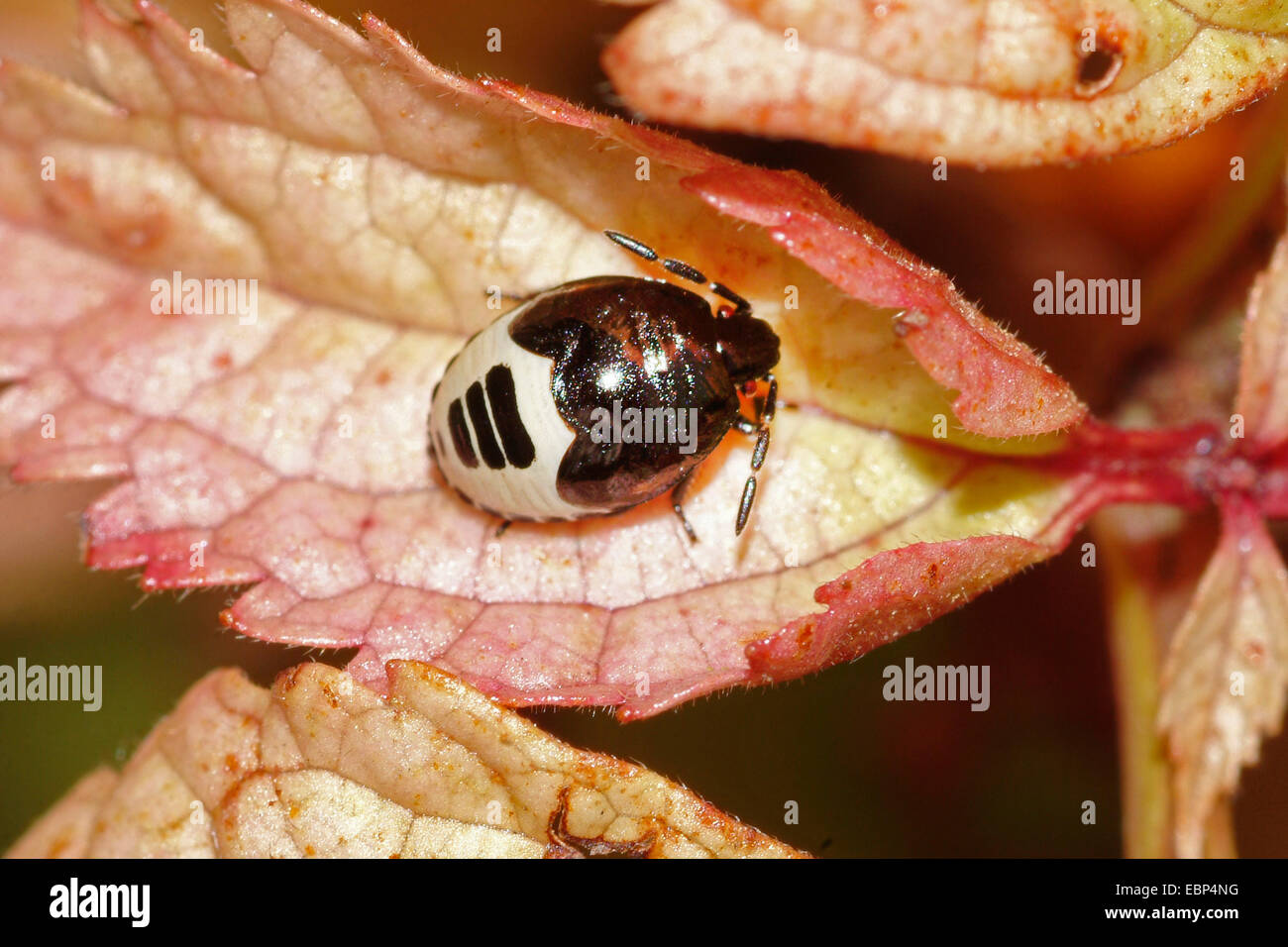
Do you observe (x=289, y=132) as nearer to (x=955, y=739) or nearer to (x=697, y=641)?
(x=697, y=641)

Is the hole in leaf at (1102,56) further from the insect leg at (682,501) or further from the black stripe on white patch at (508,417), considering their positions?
the black stripe on white patch at (508,417)

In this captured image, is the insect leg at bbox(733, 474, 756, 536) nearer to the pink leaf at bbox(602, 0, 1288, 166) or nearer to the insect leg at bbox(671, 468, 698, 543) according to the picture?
the insect leg at bbox(671, 468, 698, 543)

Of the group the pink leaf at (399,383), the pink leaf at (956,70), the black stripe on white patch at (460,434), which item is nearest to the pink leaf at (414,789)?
the pink leaf at (399,383)

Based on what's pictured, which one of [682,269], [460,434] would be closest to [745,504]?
[682,269]

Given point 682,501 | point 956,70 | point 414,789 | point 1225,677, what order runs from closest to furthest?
point 956,70
point 414,789
point 1225,677
point 682,501

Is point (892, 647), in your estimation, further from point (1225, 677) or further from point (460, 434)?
point (460, 434)
